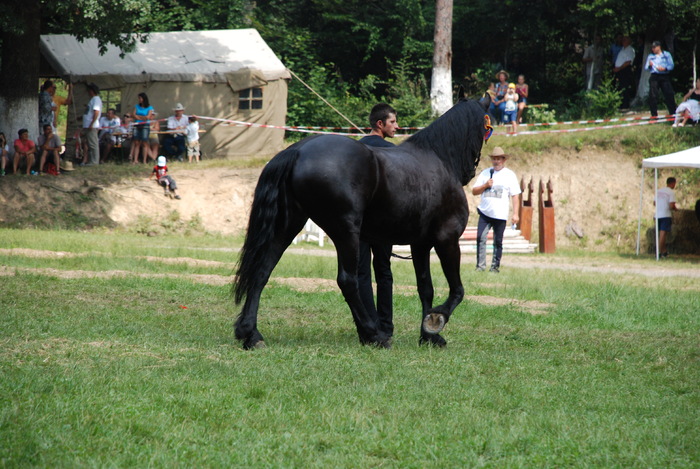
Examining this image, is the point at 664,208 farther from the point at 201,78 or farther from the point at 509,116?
the point at 201,78

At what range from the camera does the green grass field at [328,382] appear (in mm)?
4582

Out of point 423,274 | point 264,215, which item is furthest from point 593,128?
point 264,215

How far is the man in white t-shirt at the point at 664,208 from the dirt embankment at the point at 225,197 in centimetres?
246

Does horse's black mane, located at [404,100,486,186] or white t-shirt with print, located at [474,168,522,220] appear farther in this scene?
white t-shirt with print, located at [474,168,522,220]

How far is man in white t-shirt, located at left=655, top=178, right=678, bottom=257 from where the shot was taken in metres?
20.7

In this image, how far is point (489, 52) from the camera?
3353 centimetres

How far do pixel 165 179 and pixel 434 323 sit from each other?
55.3ft

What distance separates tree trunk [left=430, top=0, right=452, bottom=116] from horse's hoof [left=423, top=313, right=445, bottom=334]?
63.8ft

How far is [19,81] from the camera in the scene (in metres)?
22.6

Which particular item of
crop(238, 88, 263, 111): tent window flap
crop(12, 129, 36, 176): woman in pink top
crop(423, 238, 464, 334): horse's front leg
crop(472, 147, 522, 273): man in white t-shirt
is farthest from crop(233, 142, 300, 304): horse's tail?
crop(238, 88, 263, 111): tent window flap

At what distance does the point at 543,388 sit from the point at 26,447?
342cm

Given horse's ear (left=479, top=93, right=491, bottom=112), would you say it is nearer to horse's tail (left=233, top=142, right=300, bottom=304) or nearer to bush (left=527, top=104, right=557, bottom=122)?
horse's tail (left=233, top=142, right=300, bottom=304)

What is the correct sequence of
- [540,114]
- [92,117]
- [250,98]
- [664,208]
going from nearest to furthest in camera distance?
1. [664,208]
2. [92,117]
3. [250,98]
4. [540,114]

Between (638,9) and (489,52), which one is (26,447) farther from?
(489,52)
